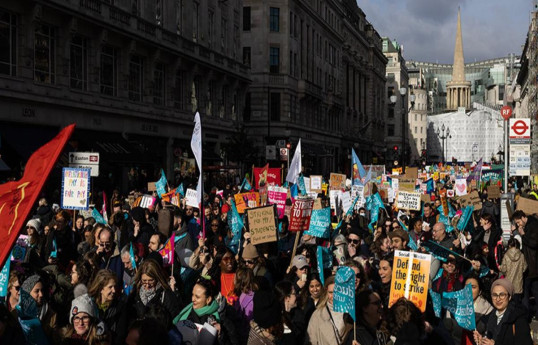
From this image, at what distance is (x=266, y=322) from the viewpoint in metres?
5.79

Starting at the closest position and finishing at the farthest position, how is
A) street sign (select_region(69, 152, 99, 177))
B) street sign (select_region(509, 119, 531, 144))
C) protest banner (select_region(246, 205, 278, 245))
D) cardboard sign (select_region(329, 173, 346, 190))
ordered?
protest banner (select_region(246, 205, 278, 245)), street sign (select_region(69, 152, 99, 177)), street sign (select_region(509, 119, 531, 144)), cardboard sign (select_region(329, 173, 346, 190))

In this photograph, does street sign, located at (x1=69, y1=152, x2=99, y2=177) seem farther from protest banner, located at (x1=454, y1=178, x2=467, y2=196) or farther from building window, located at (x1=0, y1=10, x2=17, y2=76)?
protest banner, located at (x1=454, y1=178, x2=467, y2=196)

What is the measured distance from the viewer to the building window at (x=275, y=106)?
56.5 m

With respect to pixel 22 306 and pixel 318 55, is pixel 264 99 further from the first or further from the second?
pixel 22 306

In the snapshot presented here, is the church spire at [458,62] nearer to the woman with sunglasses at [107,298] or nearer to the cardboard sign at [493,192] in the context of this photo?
the cardboard sign at [493,192]

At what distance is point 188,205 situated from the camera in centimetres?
1556

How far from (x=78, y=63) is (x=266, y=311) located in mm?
24688

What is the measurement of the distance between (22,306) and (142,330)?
6.83 ft

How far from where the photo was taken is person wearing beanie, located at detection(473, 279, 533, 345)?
6480mm

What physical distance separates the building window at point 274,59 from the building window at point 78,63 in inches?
1134

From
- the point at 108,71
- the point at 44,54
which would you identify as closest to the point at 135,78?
the point at 108,71

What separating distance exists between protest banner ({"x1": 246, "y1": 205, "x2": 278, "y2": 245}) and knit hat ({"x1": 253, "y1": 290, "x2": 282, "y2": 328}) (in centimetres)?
459

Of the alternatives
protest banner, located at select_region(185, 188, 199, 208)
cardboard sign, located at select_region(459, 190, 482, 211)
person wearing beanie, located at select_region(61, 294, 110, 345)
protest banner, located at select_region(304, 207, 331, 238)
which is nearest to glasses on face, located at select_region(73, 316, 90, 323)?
person wearing beanie, located at select_region(61, 294, 110, 345)

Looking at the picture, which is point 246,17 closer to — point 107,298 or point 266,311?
point 107,298
